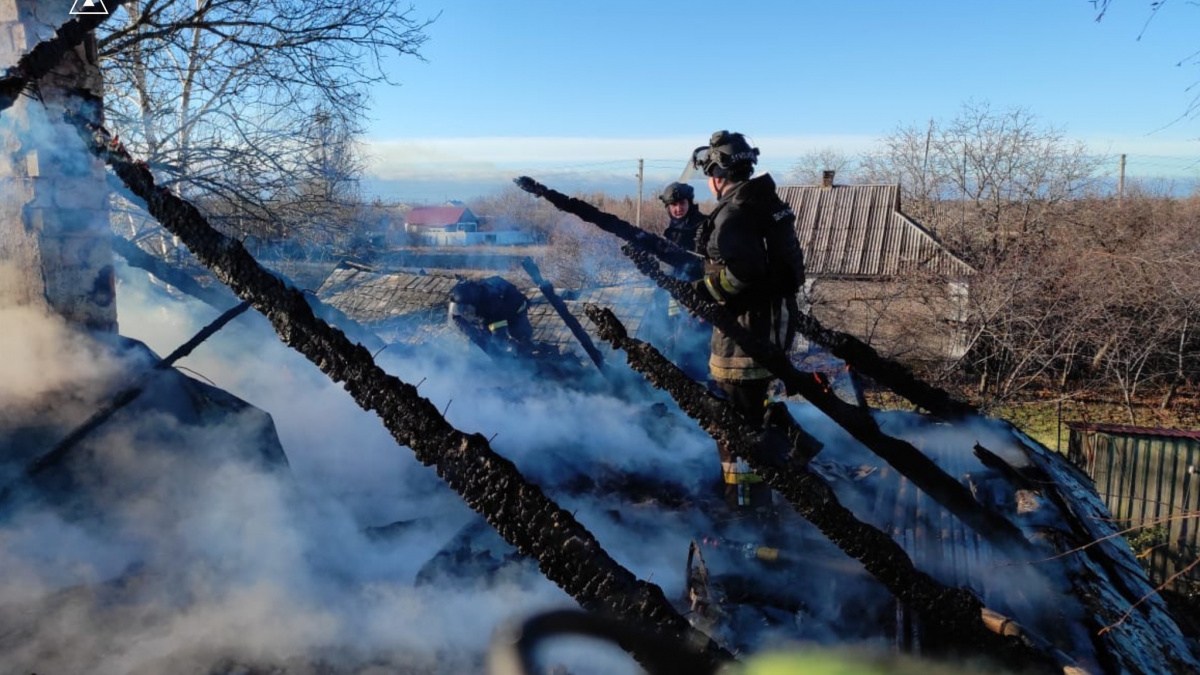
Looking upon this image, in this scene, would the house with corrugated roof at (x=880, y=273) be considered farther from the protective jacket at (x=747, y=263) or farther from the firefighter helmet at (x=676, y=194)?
the protective jacket at (x=747, y=263)

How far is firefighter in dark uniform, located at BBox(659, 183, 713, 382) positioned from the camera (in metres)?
6.65

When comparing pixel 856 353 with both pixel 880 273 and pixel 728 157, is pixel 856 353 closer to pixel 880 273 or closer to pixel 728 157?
pixel 728 157

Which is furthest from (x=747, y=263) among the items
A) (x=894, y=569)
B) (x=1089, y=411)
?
(x=1089, y=411)

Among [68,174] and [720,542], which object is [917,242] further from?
[68,174]

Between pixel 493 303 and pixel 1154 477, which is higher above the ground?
pixel 493 303

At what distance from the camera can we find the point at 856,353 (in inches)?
158

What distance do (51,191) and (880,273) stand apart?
17.4 metres

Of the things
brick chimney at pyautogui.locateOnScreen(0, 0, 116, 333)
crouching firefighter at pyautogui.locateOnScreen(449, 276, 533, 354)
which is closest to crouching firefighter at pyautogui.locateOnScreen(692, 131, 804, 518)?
crouching firefighter at pyautogui.locateOnScreen(449, 276, 533, 354)

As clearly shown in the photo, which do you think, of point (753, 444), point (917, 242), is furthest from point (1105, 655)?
point (917, 242)

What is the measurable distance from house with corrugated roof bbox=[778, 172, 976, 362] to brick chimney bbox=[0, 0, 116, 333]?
9891 mm

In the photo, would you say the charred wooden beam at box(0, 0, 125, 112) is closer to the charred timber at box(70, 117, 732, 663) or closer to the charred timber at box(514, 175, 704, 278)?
the charred timber at box(70, 117, 732, 663)

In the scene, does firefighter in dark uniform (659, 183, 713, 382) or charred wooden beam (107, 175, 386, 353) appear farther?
firefighter in dark uniform (659, 183, 713, 382)

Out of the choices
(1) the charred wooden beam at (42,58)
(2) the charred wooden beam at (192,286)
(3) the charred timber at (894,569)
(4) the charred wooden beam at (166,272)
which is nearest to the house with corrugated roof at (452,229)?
(2) the charred wooden beam at (192,286)

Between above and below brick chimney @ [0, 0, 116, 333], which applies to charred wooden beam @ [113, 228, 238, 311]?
below
